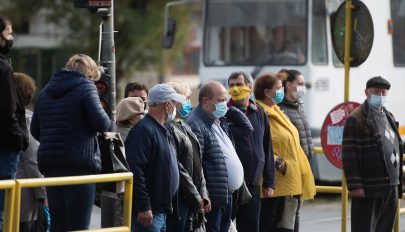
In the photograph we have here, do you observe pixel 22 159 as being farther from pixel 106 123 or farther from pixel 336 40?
pixel 336 40

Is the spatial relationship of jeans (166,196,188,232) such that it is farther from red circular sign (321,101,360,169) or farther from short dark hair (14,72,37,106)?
red circular sign (321,101,360,169)

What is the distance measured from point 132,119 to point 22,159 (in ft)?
3.78

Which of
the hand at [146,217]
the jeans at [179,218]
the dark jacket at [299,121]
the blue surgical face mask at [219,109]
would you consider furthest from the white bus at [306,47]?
the hand at [146,217]

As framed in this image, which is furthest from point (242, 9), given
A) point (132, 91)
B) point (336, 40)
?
point (132, 91)

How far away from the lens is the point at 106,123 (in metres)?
8.95

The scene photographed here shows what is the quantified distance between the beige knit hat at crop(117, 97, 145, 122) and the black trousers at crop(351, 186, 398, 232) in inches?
90.6

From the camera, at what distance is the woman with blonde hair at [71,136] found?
29.4 feet

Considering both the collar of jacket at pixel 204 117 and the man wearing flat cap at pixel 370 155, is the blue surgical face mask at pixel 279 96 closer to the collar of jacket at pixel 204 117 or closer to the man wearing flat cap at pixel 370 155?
the man wearing flat cap at pixel 370 155

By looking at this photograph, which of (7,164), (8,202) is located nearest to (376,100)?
(7,164)

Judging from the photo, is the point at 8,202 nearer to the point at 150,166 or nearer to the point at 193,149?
the point at 150,166

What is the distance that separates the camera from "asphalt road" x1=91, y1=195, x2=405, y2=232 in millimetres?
14750

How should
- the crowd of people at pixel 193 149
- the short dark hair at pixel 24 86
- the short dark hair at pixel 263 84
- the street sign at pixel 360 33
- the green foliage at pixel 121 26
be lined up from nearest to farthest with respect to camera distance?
the crowd of people at pixel 193 149, the short dark hair at pixel 24 86, the short dark hair at pixel 263 84, the street sign at pixel 360 33, the green foliage at pixel 121 26

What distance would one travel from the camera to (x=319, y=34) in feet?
60.1

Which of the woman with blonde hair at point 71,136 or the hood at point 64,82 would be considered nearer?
the woman with blonde hair at point 71,136
